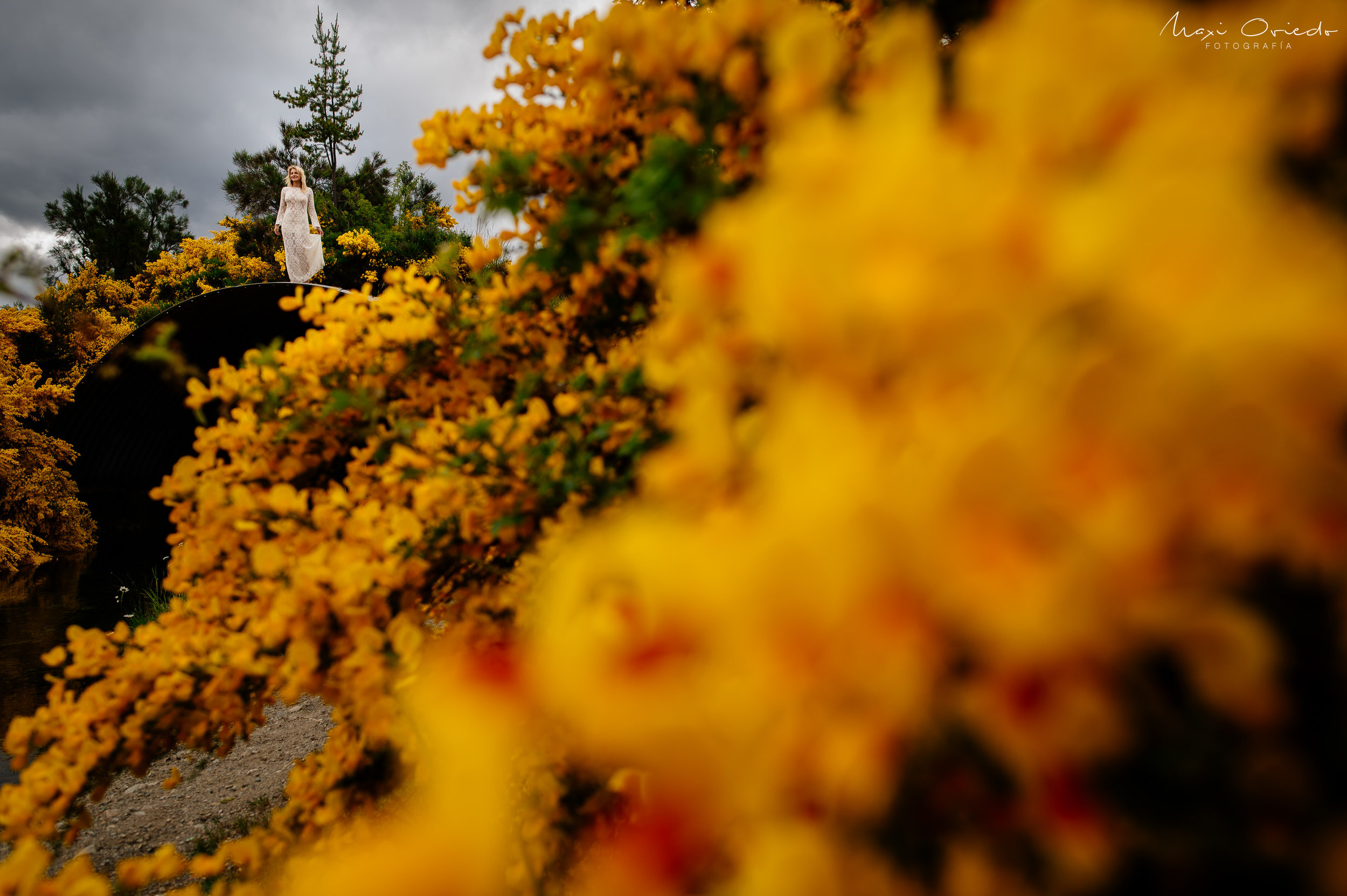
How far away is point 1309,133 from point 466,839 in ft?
3.37

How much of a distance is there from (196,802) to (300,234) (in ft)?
30.9

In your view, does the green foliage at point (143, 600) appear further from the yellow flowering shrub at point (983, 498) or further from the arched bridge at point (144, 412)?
the yellow flowering shrub at point (983, 498)

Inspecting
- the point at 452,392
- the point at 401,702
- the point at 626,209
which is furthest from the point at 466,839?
the point at 452,392

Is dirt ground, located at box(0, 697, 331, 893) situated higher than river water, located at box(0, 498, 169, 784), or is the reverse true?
river water, located at box(0, 498, 169, 784)

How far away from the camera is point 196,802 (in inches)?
162

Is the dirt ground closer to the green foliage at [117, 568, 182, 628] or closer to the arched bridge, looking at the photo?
the green foliage at [117, 568, 182, 628]

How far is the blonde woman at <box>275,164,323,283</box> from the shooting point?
1045 centimetres

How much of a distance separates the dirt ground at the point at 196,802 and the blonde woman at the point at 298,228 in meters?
7.75

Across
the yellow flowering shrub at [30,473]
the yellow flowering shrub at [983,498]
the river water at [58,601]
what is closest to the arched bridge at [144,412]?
the river water at [58,601]

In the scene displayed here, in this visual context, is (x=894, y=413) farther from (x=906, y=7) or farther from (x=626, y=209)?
(x=906, y=7)

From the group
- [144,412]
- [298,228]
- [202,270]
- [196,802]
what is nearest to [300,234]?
[298,228]

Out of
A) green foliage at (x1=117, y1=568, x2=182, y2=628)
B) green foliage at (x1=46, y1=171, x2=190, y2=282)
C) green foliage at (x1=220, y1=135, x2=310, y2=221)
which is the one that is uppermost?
green foliage at (x1=46, y1=171, x2=190, y2=282)
